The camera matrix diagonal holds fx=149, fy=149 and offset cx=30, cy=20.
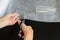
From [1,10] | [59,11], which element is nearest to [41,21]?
[59,11]

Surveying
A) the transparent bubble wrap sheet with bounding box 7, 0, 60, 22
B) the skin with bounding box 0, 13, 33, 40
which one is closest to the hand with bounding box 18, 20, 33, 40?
the skin with bounding box 0, 13, 33, 40

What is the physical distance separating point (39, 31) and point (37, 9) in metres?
0.18

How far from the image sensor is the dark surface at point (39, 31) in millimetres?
1037

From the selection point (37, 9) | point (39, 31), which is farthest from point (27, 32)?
point (37, 9)

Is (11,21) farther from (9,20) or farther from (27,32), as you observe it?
(27,32)

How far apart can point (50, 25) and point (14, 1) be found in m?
0.34

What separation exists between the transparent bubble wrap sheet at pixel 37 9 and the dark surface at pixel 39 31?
0.05 metres

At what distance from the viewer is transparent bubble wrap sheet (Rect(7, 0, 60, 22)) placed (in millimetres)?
1138

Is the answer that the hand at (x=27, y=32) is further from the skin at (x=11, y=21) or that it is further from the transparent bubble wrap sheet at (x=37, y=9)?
the transparent bubble wrap sheet at (x=37, y=9)

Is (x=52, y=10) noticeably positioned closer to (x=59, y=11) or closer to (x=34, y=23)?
(x=59, y=11)

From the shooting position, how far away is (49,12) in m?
1.15

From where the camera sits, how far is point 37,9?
117 cm

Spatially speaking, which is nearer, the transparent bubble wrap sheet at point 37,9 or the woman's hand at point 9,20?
the woman's hand at point 9,20

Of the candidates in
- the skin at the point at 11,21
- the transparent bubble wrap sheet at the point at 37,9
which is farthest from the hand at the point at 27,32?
Result: the transparent bubble wrap sheet at the point at 37,9
